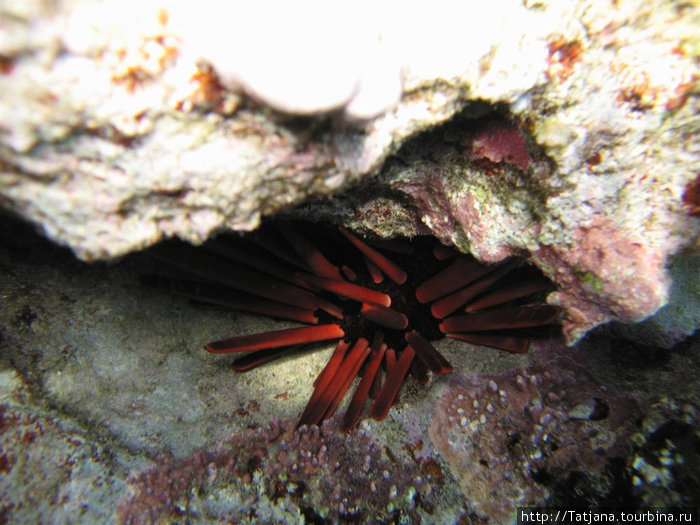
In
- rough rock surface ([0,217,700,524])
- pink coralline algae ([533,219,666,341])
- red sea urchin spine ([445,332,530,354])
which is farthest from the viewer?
red sea urchin spine ([445,332,530,354])

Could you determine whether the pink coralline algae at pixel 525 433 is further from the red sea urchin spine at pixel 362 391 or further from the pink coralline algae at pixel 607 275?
the pink coralline algae at pixel 607 275

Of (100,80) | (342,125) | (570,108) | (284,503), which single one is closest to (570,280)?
(570,108)

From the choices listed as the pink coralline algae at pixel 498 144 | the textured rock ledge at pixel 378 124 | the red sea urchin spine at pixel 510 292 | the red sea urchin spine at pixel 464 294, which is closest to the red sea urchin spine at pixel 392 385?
the red sea urchin spine at pixel 464 294

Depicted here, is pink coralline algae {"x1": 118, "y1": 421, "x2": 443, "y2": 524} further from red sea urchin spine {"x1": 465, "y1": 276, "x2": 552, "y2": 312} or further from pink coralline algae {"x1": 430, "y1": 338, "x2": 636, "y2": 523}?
red sea urchin spine {"x1": 465, "y1": 276, "x2": 552, "y2": 312}

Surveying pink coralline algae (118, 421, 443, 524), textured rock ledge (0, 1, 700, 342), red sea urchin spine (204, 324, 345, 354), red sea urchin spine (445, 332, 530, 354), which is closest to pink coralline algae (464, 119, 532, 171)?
textured rock ledge (0, 1, 700, 342)

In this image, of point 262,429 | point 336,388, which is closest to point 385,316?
point 336,388

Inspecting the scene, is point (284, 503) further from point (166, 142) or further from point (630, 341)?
point (630, 341)
